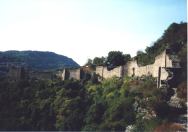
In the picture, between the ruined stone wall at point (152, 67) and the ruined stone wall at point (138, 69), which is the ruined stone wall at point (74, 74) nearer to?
the ruined stone wall at point (138, 69)

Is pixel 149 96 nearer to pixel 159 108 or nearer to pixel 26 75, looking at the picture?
pixel 159 108

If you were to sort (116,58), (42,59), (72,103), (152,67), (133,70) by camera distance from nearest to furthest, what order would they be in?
1. (152,67)
2. (72,103)
3. (133,70)
4. (116,58)
5. (42,59)

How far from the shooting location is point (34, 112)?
126 feet

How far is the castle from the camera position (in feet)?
100

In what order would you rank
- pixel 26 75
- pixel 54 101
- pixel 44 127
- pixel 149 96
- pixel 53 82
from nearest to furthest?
pixel 149 96
pixel 44 127
pixel 54 101
pixel 53 82
pixel 26 75

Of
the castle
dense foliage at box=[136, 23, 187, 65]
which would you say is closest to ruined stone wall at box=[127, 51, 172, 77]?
the castle

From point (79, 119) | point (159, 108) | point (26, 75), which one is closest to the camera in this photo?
point (159, 108)

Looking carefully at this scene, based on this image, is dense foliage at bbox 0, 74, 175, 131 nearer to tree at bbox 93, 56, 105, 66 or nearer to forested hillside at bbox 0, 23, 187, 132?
forested hillside at bbox 0, 23, 187, 132

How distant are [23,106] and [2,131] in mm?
5681

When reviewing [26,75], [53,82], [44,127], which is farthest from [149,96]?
[26,75]

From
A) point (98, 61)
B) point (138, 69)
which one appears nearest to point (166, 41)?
point (138, 69)

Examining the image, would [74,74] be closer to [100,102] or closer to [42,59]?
[100,102]

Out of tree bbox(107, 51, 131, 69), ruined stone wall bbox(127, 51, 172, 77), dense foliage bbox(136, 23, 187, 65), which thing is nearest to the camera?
ruined stone wall bbox(127, 51, 172, 77)

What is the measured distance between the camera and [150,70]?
114 ft
